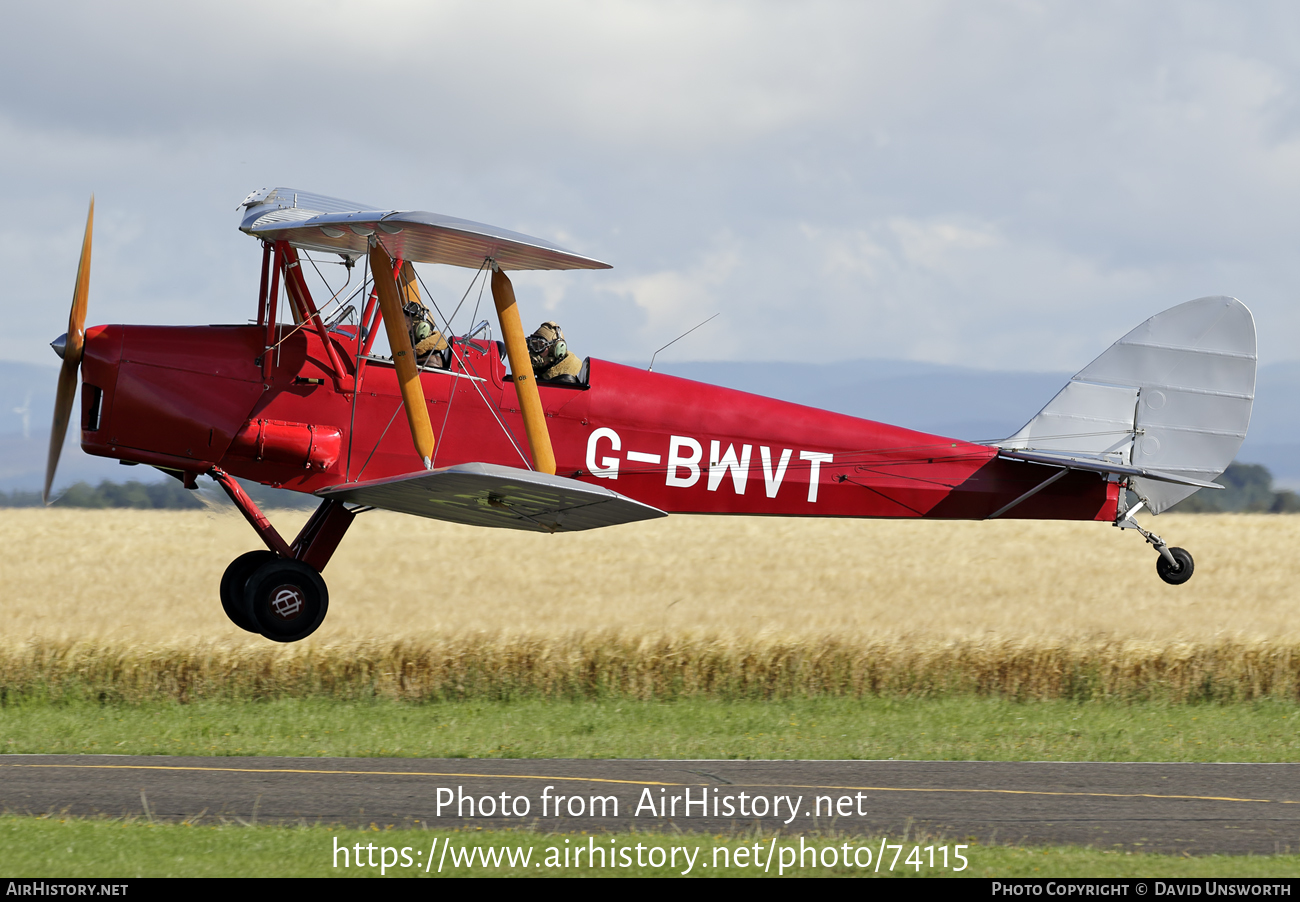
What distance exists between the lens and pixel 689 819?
12.2 meters

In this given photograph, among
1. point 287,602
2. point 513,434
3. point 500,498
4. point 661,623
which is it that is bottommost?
point 661,623

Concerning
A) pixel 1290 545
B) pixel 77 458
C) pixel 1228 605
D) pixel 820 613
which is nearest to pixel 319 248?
pixel 77 458

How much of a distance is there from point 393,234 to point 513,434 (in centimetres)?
223

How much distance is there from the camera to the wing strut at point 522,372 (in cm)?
1142

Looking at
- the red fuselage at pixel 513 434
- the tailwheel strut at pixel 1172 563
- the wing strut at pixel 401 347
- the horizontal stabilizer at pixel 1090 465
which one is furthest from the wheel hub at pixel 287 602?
Answer: the tailwheel strut at pixel 1172 563

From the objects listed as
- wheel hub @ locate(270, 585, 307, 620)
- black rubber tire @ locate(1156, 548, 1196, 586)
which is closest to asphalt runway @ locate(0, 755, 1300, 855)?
wheel hub @ locate(270, 585, 307, 620)

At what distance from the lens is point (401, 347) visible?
1122 centimetres

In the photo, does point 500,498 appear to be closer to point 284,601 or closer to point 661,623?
point 284,601

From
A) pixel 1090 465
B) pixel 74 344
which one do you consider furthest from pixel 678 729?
pixel 74 344

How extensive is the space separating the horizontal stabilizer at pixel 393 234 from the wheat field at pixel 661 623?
3352mm

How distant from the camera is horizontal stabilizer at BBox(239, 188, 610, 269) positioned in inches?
413

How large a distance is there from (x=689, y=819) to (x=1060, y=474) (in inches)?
211
